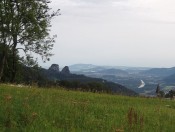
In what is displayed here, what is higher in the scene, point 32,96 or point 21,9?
point 21,9

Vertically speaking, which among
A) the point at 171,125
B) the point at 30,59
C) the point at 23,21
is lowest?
the point at 171,125

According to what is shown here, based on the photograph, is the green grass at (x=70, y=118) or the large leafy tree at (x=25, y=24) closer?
the green grass at (x=70, y=118)

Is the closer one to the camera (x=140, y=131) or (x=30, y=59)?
(x=140, y=131)

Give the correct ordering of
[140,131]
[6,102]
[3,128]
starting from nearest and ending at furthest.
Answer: [3,128]
[140,131]
[6,102]

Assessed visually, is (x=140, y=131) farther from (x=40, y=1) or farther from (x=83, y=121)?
(x=40, y=1)

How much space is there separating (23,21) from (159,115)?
3541cm

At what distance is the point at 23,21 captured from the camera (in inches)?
1857

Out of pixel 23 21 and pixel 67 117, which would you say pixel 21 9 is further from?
pixel 67 117

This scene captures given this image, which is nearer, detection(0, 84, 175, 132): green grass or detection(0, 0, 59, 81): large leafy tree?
detection(0, 84, 175, 132): green grass

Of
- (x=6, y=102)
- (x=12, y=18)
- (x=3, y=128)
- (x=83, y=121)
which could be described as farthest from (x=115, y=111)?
(x=12, y=18)

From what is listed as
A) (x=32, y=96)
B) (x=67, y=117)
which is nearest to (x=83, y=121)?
(x=67, y=117)

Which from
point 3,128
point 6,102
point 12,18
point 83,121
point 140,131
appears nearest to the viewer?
point 3,128

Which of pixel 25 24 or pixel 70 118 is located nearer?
pixel 70 118

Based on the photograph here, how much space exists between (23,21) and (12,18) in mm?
1601
